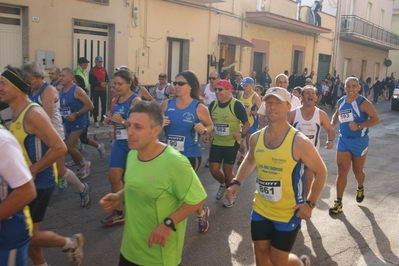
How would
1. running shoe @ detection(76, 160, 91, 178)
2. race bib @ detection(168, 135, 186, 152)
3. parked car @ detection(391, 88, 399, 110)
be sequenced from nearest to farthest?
race bib @ detection(168, 135, 186, 152), running shoe @ detection(76, 160, 91, 178), parked car @ detection(391, 88, 399, 110)

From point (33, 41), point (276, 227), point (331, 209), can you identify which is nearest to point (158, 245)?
point (276, 227)

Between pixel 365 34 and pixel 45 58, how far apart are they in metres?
27.6

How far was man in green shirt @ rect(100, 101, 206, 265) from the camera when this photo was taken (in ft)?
9.06

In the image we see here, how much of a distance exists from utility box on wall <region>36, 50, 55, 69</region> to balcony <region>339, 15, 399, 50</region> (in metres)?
23.8

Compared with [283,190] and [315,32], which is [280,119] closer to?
[283,190]

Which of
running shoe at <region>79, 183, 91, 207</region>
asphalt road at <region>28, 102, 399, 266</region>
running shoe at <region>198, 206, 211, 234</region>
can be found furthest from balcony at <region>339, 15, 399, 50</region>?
running shoe at <region>198, 206, 211, 234</region>

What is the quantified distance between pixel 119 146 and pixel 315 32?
78.7 ft

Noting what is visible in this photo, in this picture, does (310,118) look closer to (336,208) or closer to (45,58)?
(336,208)

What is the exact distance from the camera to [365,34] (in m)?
33.5

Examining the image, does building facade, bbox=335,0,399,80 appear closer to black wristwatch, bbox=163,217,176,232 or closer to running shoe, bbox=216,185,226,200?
running shoe, bbox=216,185,226,200

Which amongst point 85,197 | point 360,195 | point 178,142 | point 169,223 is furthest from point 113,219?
point 360,195

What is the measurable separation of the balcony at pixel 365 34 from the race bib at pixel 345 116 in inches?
1044

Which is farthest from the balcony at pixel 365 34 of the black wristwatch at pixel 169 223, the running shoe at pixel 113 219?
Answer: the black wristwatch at pixel 169 223

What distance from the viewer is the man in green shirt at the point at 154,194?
276 centimetres
